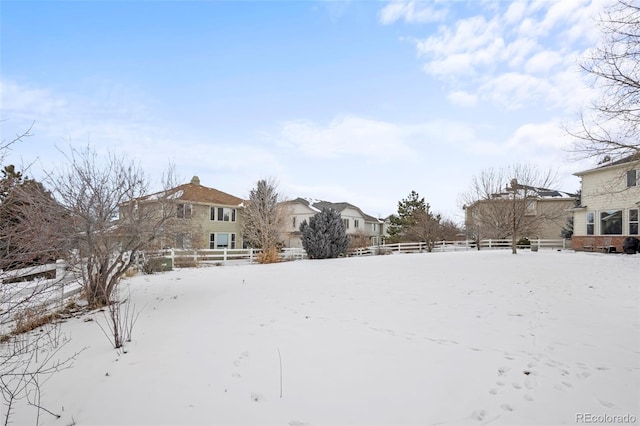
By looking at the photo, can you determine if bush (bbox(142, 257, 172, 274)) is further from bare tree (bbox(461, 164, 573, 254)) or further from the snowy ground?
bare tree (bbox(461, 164, 573, 254))

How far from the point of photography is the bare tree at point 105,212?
24.5ft

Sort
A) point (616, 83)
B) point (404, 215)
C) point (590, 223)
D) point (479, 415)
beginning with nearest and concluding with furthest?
point (479, 415) < point (616, 83) < point (590, 223) < point (404, 215)

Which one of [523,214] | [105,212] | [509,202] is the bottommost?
[105,212]

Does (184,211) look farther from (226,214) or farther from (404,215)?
(404,215)

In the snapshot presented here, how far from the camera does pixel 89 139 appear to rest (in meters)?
8.60

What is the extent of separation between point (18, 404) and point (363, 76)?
47.1 feet

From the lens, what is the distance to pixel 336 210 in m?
33.8

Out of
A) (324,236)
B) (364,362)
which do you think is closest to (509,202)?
(324,236)

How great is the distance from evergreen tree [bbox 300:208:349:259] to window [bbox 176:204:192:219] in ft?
31.5

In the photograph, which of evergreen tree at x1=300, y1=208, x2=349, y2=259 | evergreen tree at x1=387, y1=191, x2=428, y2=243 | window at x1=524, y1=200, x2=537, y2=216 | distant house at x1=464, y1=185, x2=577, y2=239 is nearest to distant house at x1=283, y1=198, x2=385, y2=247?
evergreen tree at x1=387, y1=191, x2=428, y2=243

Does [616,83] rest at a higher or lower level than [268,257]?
higher

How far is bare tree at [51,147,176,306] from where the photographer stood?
24.5ft

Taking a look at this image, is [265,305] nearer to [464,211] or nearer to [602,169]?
[602,169]

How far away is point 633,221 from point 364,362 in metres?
23.6
